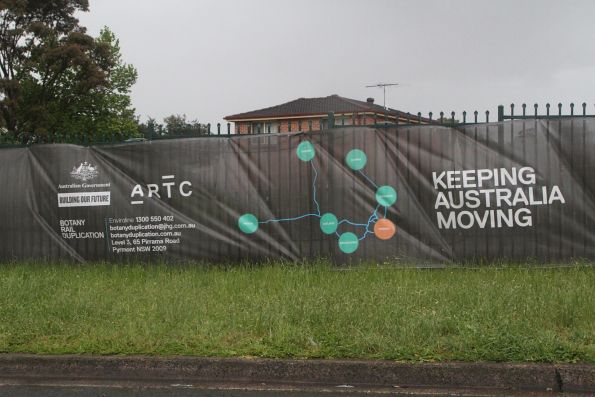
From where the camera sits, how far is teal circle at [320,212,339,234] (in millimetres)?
7785

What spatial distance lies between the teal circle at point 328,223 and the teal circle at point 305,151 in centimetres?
77

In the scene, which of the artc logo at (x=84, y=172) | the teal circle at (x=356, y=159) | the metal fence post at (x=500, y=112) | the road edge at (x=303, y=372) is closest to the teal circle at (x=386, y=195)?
the teal circle at (x=356, y=159)

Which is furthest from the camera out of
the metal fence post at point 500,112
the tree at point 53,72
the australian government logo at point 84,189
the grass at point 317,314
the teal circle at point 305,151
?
the tree at point 53,72

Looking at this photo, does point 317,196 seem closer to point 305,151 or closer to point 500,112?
point 305,151

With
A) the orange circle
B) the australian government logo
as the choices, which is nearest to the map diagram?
the orange circle

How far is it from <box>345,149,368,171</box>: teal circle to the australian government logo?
3289 millimetres

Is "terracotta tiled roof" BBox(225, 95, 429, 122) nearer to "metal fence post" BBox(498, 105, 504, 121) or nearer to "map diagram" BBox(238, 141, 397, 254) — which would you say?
"map diagram" BBox(238, 141, 397, 254)

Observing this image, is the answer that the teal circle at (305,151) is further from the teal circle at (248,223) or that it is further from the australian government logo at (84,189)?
the australian government logo at (84,189)

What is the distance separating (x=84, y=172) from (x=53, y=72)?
119 feet

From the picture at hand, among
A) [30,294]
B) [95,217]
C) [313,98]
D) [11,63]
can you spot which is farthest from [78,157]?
[313,98]

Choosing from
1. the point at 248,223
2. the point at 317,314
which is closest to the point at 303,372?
the point at 317,314

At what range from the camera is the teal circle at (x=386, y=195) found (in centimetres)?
766

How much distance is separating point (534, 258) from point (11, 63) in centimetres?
4103

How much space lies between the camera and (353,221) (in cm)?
774
